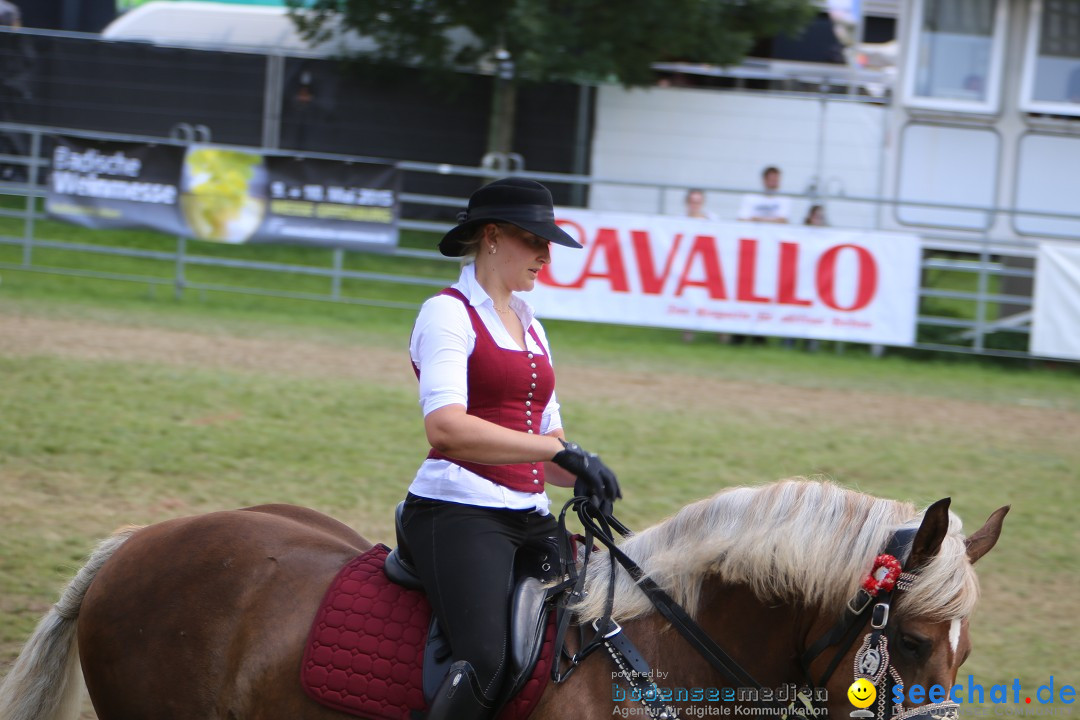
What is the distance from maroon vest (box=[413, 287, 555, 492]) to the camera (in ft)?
9.91

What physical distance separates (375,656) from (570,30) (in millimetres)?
14425

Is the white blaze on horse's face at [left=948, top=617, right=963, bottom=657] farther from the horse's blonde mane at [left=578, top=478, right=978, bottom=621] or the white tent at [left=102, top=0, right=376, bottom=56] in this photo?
the white tent at [left=102, top=0, right=376, bottom=56]

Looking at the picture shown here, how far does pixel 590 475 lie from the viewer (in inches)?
115

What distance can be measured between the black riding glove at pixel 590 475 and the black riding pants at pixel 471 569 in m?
0.24

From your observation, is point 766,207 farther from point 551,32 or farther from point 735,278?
point 551,32

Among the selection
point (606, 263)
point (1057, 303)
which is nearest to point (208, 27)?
point (606, 263)

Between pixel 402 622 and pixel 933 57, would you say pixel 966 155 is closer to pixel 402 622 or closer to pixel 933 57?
pixel 933 57

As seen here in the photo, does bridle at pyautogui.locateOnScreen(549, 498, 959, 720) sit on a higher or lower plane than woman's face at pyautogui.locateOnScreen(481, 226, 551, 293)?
lower

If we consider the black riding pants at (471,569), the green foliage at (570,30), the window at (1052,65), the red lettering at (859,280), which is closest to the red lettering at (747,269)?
the red lettering at (859,280)

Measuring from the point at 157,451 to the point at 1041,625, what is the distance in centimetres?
550

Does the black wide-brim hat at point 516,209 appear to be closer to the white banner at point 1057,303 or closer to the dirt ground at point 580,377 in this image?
the dirt ground at point 580,377

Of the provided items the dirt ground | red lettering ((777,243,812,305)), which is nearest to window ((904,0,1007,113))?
red lettering ((777,243,812,305))

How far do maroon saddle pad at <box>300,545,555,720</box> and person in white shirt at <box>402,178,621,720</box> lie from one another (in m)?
0.10

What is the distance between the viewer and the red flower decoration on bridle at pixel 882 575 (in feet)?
8.90
